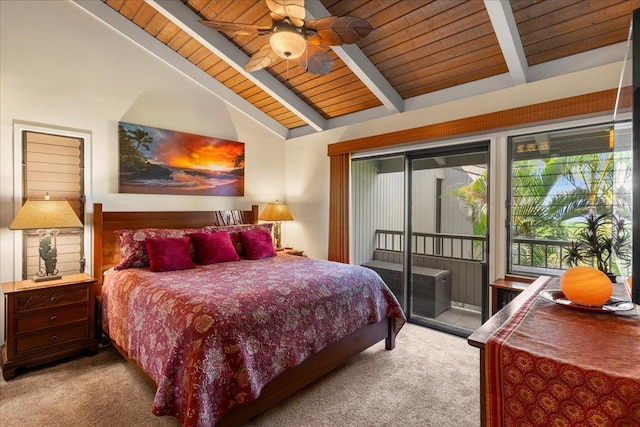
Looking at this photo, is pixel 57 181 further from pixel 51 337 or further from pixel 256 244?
pixel 256 244

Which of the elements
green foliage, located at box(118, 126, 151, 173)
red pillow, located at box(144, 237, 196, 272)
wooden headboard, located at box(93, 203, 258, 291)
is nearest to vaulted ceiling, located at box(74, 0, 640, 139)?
green foliage, located at box(118, 126, 151, 173)

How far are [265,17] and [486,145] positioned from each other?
8.22ft

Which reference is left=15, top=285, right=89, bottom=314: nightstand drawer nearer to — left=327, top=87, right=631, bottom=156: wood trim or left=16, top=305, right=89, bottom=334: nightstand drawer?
left=16, top=305, right=89, bottom=334: nightstand drawer

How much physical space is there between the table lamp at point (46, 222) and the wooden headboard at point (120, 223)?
1.11ft

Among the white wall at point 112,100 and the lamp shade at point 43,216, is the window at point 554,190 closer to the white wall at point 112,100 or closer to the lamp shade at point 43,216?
the white wall at point 112,100

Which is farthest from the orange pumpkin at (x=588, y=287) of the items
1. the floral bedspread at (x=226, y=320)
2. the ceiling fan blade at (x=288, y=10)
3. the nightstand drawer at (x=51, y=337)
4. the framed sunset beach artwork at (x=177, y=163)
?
the framed sunset beach artwork at (x=177, y=163)

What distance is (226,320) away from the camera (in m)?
1.79

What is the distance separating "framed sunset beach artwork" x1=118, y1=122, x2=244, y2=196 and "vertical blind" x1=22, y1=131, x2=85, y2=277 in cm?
39

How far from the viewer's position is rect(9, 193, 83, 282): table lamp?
2.55 m

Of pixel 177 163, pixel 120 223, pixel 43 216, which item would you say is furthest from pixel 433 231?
pixel 43 216

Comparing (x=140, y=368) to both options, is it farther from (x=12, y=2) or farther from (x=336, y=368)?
(x=12, y=2)

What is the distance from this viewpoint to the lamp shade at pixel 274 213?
444 centimetres

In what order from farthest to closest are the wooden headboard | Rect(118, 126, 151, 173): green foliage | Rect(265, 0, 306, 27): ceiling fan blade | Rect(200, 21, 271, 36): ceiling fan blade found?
Rect(118, 126, 151, 173): green foliage → the wooden headboard → Rect(200, 21, 271, 36): ceiling fan blade → Rect(265, 0, 306, 27): ceiling fan blade

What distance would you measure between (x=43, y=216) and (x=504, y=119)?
4.08 meters
